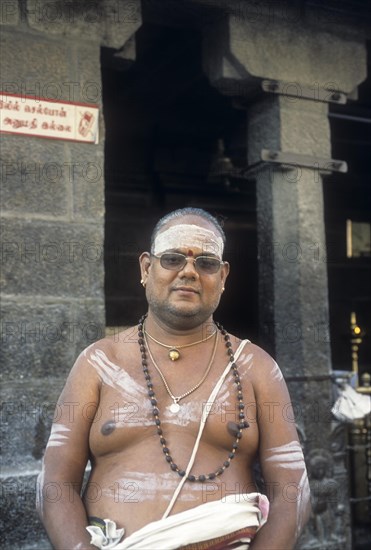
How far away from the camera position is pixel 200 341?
2.99 metres

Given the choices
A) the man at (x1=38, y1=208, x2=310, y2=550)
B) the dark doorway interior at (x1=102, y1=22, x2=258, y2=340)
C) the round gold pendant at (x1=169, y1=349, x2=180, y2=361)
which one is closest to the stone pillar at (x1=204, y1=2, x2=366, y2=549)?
the dark doorway interior at (x1=102, y1=22, x2=258, y2=340)

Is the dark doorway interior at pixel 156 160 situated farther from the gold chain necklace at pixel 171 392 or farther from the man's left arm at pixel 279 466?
the man's left arm at pixel 279 466

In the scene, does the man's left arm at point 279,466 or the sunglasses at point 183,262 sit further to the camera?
the sunglasses at point 183,262

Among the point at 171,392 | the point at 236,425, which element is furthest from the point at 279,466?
the point at 171,392

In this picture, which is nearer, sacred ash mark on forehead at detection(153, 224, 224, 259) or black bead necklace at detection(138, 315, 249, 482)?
black bead necklace at detection(138, 315, 249, 482)

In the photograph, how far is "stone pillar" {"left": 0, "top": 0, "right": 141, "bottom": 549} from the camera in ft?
13.7

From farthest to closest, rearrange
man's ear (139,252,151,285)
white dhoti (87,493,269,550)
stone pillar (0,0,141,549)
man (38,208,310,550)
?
stone pillar (0,0,141,549), man's ear (139,252,151,285), man (38,208,310,550), white dhoti (87,493,269,550)

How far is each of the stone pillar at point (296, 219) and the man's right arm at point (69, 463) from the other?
2550 mm

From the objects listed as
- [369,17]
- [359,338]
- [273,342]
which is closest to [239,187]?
[359,338]

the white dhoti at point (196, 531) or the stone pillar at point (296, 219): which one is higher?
the stone pillar at point (296, 219)

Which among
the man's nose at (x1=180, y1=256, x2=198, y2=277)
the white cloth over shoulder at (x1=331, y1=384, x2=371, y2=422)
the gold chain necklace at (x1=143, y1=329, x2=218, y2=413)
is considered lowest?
the white cloth over shoulder at (x1=331, y1=384, x2=371, y2=422)

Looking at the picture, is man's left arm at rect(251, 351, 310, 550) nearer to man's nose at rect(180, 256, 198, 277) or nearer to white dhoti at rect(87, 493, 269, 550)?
white dhoti at rect(87, 493, 269, 550)

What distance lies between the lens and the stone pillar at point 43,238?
13.7ft

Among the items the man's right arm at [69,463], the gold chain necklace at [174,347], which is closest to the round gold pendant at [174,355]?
the gold chain necklace at [174,347]
